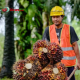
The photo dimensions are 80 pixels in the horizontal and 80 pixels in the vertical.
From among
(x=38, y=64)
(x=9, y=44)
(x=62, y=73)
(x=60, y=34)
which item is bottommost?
(x=9, y=44)

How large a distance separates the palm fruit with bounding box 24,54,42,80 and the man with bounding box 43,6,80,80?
3.13 ft

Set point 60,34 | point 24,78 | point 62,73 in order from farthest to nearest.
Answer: point 60,34, point 62,73, point 24,78

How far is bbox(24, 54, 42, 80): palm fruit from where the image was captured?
1911mm

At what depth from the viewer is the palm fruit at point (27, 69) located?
1.91 metres

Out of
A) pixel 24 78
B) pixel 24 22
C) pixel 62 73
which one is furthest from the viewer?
pixel 24 22

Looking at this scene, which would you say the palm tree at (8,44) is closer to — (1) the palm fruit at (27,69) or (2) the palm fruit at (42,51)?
(2) the palm fruit at (42,51)

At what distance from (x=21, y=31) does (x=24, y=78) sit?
3899 millimetres

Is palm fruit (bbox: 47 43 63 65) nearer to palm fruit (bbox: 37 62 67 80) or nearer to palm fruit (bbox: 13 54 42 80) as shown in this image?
palm fruit (bbox: 37 62 67 80)

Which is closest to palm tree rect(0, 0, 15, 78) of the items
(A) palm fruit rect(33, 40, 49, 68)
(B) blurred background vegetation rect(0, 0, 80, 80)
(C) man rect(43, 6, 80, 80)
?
(B) blurred background vegetation rect(0, 0, 80, 80)

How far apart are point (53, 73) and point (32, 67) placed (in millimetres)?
269

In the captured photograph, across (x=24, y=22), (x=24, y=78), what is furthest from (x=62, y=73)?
(x=24, y=22)

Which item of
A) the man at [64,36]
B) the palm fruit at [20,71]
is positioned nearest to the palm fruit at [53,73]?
the palm fruit at [20,71]

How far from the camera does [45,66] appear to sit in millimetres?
2141

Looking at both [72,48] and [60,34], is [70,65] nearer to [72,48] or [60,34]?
[72,48]
